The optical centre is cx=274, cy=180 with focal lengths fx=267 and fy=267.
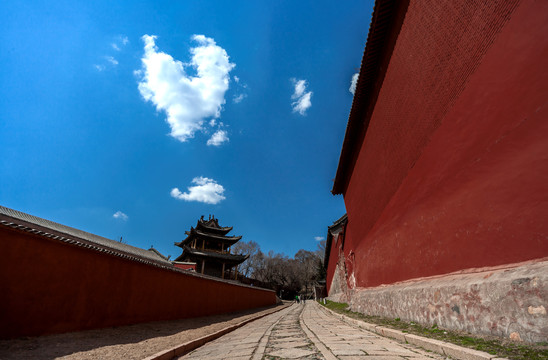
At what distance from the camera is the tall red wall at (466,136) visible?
8.96ft

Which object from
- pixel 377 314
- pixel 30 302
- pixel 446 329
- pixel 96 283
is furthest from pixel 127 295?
pixel 446 329

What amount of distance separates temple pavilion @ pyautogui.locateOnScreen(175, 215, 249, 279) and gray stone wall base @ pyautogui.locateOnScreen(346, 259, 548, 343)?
24.3 meters

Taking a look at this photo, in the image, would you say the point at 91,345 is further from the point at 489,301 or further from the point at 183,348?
the point at 489,301

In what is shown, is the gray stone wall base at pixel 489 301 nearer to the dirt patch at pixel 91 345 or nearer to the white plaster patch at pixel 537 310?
the white plaster patch at pixel 537 310

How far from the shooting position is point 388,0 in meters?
5.11

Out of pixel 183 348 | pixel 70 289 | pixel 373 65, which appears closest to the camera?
pixel 183 348

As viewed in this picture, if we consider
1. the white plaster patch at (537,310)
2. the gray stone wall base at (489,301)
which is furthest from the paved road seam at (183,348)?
the white plaster patch at (537,310)

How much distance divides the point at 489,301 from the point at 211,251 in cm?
2694

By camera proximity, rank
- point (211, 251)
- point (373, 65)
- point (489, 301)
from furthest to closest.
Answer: point (211, 251)
point (373, 65)
point (489, 301)

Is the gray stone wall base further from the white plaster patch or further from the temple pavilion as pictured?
the temple pavilion

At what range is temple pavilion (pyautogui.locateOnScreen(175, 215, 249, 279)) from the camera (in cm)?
2670

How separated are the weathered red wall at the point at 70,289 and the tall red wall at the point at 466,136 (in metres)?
6.56

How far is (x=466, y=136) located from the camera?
3.63m

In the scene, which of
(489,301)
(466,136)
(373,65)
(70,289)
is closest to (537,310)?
(489,301)
